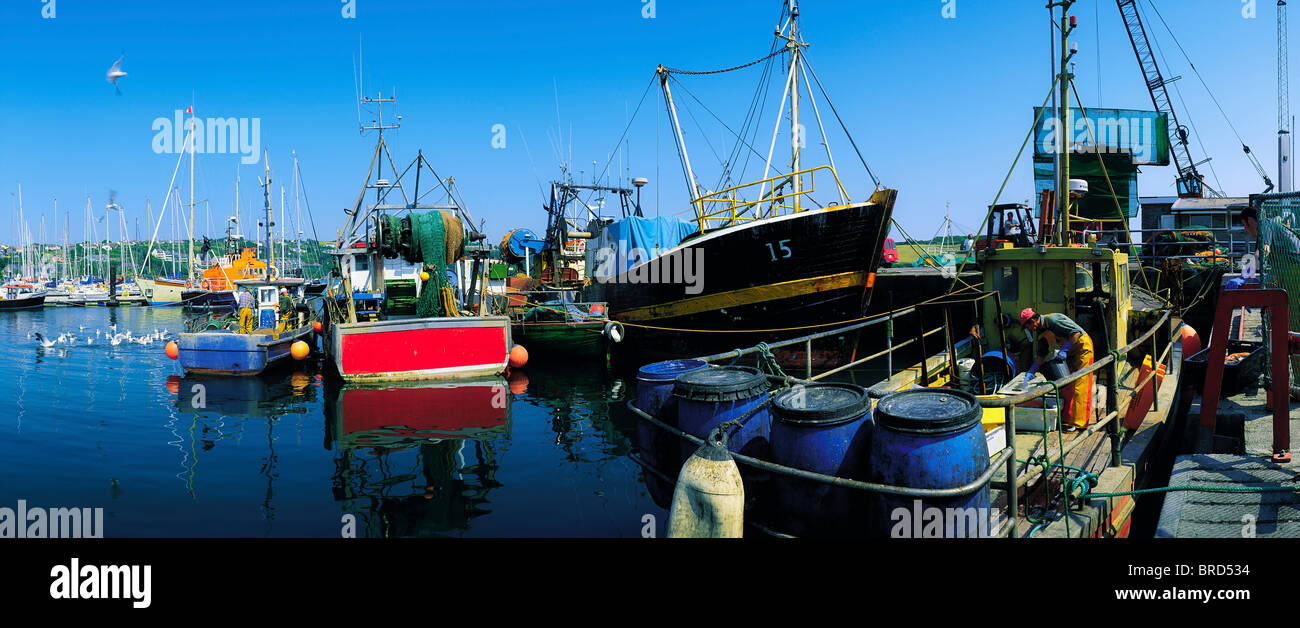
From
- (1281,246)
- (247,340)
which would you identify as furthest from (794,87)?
(247,340)

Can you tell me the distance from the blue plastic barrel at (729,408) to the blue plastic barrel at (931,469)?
1315 mm

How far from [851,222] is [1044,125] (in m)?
22.7

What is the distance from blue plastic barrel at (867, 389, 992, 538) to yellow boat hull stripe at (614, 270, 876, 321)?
1088 cm

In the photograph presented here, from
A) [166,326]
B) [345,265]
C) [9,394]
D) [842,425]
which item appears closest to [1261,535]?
[842,425]

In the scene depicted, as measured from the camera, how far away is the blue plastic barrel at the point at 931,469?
13.9 feet

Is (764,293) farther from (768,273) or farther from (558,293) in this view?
(558,293)

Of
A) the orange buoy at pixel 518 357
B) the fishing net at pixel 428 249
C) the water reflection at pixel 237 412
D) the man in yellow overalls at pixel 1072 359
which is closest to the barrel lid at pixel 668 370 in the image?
the man in yellow overalls at pixel 1072 359

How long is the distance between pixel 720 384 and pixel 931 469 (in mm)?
1972

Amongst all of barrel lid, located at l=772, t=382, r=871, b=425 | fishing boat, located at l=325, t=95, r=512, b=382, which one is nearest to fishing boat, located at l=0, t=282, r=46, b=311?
fishing boat, located at l=325, t=95, r=512, b=382

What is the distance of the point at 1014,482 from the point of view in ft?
15.3

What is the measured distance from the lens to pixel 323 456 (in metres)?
10.3

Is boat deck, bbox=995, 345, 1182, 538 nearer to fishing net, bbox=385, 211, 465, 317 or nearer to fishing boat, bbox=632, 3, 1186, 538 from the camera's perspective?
fishing boat, bbox=632, 3, 1186, 538
